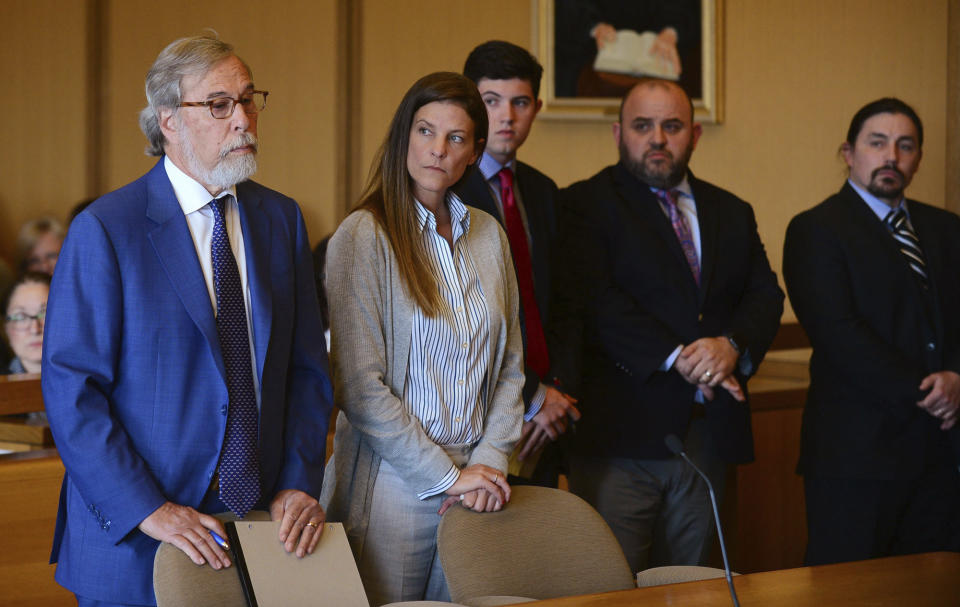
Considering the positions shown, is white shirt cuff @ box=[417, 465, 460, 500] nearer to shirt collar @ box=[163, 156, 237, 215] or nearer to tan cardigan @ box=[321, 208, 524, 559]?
tan cardigan @ box=[321, 208, 524, 559]

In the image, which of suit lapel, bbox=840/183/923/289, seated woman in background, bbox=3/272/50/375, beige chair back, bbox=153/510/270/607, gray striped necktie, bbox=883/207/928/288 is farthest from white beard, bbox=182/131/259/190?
seated woman in background, bbox=3/272/50/375

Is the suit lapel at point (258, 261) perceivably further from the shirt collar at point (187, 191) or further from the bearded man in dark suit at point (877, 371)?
the bearded man in dark suit at point (877, 371)

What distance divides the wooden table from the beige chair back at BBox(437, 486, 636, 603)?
26 centimetres

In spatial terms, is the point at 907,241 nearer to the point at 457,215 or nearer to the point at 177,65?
the point at 457,215

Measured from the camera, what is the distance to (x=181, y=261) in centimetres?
199

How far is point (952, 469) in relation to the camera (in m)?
3.24

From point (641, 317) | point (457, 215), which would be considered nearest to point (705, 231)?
point (641, 317)

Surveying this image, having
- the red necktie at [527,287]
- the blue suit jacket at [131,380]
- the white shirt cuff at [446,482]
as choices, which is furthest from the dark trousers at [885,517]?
the blue suit jacket at [131,380]

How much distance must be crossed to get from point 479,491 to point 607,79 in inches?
165

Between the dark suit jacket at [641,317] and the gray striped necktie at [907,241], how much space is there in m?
0.53

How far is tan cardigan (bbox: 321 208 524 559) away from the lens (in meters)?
2.23

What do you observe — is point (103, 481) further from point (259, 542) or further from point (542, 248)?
point (542, 248)

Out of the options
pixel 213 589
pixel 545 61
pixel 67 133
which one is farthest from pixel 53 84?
pixel 213 589

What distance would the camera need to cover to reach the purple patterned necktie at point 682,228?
308 centimetres
